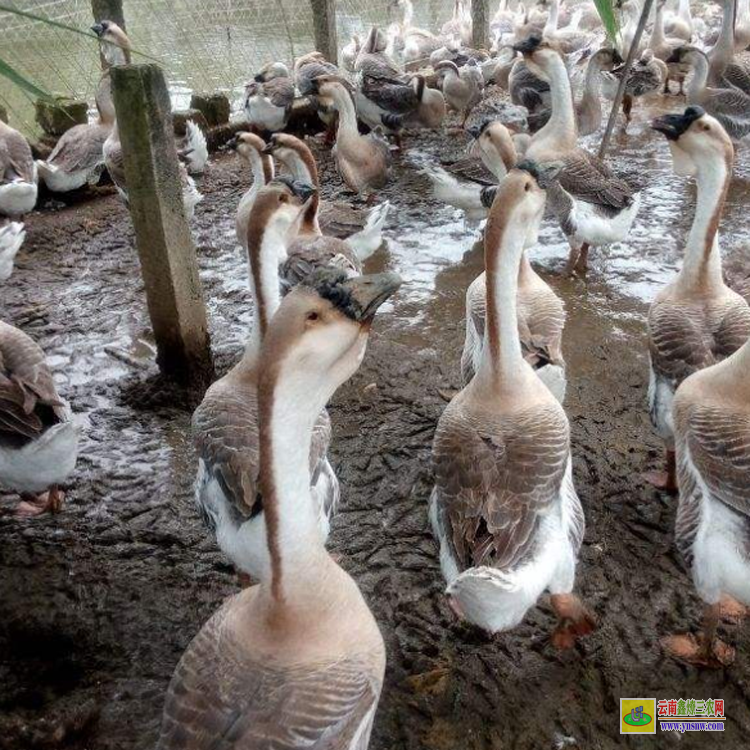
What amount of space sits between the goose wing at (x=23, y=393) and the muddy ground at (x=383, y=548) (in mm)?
568

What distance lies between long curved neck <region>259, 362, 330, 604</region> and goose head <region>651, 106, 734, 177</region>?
3.07 m

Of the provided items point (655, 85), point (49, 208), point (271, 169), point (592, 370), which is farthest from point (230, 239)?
point (655, 85)

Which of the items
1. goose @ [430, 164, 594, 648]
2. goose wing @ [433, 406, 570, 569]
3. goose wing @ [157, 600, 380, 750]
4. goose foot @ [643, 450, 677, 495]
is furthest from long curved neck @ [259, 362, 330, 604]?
goose foot @ [643, 450, 677, 495]

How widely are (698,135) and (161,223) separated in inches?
123

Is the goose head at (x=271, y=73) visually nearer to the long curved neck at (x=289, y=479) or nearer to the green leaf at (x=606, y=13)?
the long curved neck at (x=289, y=479)

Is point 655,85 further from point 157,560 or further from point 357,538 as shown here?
point 157,560

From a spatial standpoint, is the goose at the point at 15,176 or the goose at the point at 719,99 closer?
the goose at the point at 15,176

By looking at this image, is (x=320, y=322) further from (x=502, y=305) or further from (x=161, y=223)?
(x=161, y=223)

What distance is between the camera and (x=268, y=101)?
938cm

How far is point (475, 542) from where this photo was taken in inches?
117

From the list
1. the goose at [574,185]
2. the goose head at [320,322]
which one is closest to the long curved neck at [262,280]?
the goose head at [320,322]

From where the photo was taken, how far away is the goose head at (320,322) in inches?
78.4

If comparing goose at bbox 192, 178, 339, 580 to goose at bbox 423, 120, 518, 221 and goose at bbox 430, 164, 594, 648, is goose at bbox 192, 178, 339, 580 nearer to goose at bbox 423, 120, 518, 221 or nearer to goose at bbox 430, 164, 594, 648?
goose at bbox 430, 164, 594, 648

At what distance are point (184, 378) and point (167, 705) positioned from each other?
2858 mm
